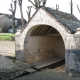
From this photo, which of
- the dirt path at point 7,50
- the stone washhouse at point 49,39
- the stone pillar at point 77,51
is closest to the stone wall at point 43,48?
the stone washhouse at point 49,39

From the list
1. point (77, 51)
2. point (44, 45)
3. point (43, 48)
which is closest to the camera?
point (77, 51)

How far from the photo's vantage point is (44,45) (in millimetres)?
15195

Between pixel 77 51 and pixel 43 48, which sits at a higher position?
pixel 77 51

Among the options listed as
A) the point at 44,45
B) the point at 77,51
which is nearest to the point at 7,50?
the point at 44,45

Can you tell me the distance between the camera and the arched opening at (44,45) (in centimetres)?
1378

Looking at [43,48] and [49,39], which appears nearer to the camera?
[43,48]

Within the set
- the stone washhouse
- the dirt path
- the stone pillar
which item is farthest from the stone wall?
the stone pillar

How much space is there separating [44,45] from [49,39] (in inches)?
41.1

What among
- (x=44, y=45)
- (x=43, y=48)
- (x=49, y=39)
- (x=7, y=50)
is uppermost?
(x=49, y=39)

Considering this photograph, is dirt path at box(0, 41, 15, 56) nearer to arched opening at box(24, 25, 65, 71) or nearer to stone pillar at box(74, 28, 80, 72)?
arched opening at box(24, 25, 65, 71)

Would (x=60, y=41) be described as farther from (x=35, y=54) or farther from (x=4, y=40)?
(x=4, y=40)

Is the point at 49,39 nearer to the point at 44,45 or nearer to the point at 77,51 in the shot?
the point at 44,45

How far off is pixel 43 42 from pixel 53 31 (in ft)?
4.68

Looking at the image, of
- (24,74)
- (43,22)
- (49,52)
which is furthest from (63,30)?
Answer: (49,52)
